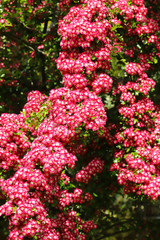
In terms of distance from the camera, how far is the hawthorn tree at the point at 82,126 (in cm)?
615

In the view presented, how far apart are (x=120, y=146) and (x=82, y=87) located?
58.6 inches

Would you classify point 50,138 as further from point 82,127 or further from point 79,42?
point 79,42

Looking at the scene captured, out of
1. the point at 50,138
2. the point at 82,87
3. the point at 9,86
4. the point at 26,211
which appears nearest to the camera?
the point at 26,211

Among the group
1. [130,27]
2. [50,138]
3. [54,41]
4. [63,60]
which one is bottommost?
[50,138]

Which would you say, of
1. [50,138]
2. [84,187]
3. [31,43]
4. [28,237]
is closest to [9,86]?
[31,43]

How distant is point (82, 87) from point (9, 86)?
128 inches

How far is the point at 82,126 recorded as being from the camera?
642 centimetres

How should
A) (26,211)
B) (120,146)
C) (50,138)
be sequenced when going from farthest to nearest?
(120,146), (50,138), (26,211)

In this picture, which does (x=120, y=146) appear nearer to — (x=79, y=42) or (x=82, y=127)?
(x=82, y=127)

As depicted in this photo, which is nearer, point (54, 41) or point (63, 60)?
point (63, 60)

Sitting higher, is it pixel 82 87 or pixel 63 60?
pixel 63 60

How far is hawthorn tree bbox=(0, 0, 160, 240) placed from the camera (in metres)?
6.15

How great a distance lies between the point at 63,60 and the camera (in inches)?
282

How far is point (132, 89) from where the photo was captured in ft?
25.4
